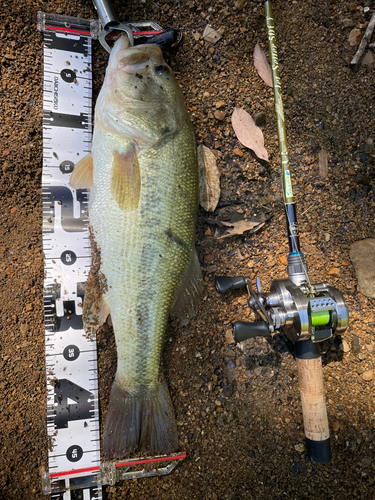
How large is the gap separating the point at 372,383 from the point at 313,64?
202 cm

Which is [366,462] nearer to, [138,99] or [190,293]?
[190,293]

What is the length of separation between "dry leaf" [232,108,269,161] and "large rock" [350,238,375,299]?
0.80 meters

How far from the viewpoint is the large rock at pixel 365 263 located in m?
1.99

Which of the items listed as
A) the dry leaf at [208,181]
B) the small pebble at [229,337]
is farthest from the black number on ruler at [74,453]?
the dry leaf at [208,181]

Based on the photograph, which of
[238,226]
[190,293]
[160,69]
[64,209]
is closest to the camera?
[160,69]

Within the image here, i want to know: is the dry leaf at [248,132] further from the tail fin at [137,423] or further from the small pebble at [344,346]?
the tail fin at [137,423]

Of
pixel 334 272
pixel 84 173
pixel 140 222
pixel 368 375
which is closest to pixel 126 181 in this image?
pixel 140 222

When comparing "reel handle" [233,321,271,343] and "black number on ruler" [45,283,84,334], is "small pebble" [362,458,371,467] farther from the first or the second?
"black number on ruler" [45,283,84,334]

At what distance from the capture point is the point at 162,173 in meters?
1.61

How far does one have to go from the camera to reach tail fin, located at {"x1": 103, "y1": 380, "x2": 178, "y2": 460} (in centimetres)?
171

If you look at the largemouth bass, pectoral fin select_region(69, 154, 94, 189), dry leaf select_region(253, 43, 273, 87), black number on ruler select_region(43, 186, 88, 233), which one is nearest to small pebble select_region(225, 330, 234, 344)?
the largemouth bass

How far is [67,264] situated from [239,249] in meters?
1.04

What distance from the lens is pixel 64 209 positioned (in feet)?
6.30

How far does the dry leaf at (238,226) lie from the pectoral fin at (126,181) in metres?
0.60
